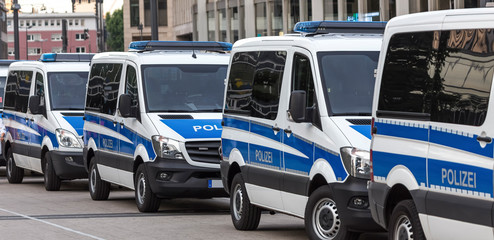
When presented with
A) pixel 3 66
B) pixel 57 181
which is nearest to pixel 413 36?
pixel 57 181

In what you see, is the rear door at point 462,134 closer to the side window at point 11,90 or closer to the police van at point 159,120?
the police van at point 159,120

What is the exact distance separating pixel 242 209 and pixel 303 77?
2099 millimetres

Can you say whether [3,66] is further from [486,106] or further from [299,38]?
[486,106]

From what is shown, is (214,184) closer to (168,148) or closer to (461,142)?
(168,148)

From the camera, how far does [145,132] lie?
16.1 metres

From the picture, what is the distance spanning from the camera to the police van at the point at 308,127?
11.1 m

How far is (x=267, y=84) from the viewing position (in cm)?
1306

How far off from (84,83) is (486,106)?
548 inches

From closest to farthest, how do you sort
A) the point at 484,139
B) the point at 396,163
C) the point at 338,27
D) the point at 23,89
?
1. the point at 484,139
2. the point at 396,163
3. the point at 338,27
4. the point at 23,89

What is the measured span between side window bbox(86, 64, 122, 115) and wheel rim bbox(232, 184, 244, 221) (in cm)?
412

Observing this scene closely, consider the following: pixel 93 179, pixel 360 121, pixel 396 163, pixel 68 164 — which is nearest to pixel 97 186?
pixel 93 179

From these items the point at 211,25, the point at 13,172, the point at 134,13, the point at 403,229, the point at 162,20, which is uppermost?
the point at 134,13

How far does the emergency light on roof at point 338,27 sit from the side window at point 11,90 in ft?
37.9

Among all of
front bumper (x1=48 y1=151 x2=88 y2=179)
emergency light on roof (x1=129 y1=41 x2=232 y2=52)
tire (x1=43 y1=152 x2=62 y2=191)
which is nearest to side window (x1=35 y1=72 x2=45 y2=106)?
tire (x1=43 y1=152 x2=62 y2=191)
